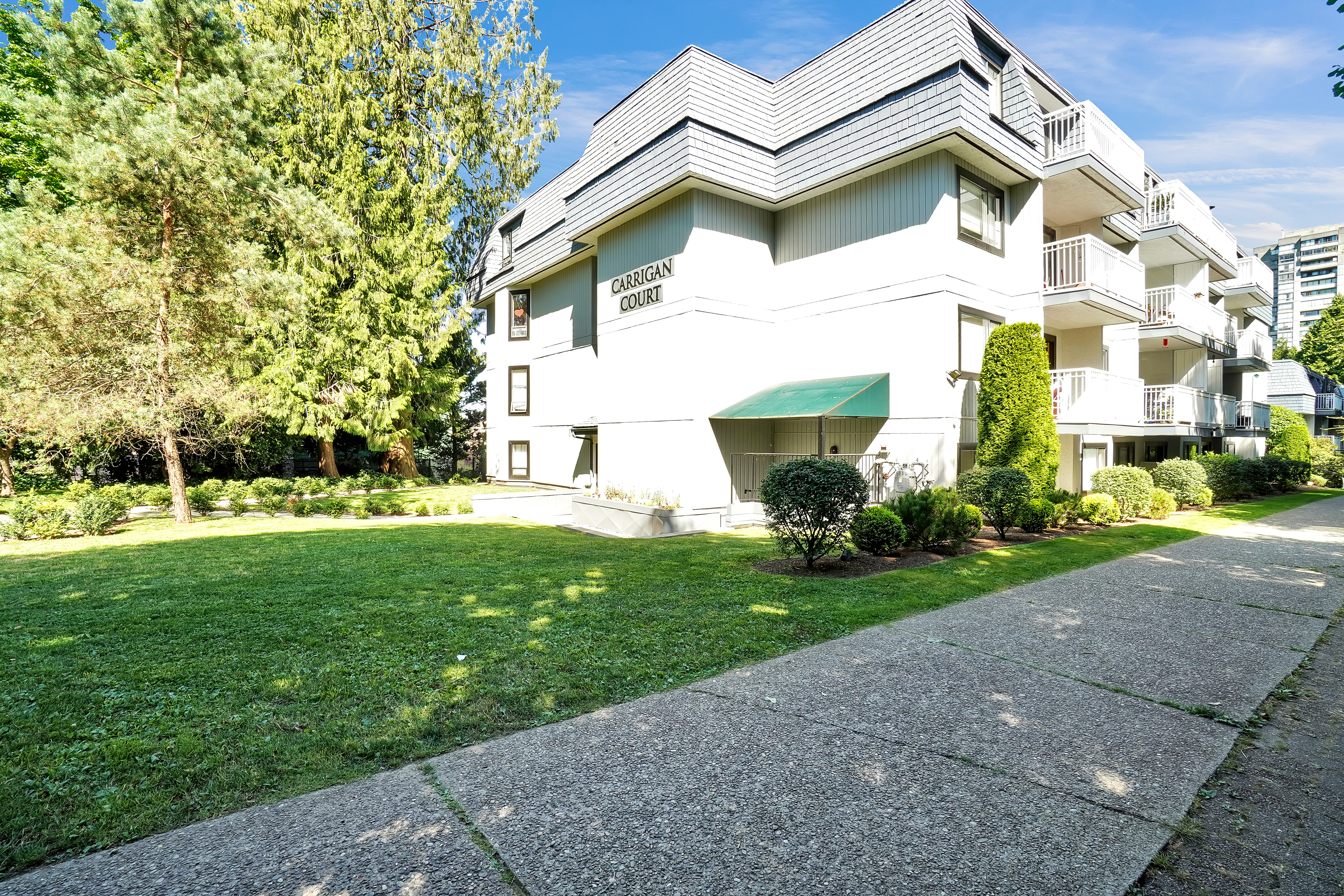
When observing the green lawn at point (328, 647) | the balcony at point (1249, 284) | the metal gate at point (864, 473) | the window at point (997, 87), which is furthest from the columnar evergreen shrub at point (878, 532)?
the balcony at point (1249, 284)

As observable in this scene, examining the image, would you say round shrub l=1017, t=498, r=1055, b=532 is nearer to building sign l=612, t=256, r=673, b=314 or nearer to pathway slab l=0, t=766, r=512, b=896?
building sign l=612, t=256, r=673, b=314

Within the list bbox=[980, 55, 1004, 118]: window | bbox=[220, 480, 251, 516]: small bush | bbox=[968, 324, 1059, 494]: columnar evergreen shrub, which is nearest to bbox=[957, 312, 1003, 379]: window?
bbox=[968, 324, 1059, 494]: columnar evergreen shrub

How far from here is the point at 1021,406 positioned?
12414mm

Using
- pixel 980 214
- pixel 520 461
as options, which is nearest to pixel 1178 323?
pixel 980 214

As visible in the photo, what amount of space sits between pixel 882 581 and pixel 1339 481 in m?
30.1

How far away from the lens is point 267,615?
6363 millimetres

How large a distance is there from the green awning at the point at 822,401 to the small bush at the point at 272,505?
12.8m

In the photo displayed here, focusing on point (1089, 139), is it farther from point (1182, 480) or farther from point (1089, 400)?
point (1182, 480)

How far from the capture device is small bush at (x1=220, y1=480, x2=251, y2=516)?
1719 cm

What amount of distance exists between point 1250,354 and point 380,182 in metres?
36.8

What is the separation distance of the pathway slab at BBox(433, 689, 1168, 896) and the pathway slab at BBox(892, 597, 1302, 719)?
7.10 feet

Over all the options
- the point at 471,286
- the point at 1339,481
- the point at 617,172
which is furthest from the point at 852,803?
the point at 1339,481

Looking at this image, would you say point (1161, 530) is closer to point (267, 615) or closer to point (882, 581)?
point (882, 581)

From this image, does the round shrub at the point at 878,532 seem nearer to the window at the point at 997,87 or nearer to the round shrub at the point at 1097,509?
the round shrub at the point at 1097,509
